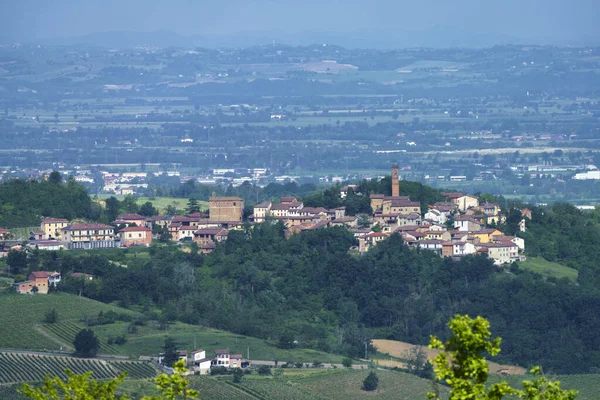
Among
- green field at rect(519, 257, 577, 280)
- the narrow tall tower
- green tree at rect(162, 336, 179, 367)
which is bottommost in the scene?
green tree at rect(162, 336, 179, 367)

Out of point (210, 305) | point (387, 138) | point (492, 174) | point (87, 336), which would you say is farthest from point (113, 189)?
point (87, 336)

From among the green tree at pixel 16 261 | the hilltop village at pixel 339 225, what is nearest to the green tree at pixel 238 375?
the green tree at pixel 16 261

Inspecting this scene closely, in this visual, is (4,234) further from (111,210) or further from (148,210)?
(148,210)

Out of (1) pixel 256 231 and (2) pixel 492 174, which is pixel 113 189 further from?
(1) pixel 256 231

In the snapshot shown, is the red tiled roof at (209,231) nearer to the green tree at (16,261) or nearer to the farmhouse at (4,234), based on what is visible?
the farmhouse at (4,234)

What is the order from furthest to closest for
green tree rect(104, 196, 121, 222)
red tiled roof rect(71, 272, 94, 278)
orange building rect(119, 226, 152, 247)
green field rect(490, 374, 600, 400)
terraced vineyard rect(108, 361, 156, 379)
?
green tree rect(104, 196, 121, 222), orange building rect(119, 226, 152, 247), red tiled roof rect(71, 272, 94, 278), green field rect(490, 374, 600, 400), terraced vineyard rect(108, 361, 156, 379)

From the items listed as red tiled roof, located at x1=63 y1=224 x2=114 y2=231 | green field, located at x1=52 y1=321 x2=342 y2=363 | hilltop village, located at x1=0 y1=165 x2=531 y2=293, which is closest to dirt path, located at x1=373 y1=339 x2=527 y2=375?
green field, located at x1=52 y1=321 x2=342 y2=363

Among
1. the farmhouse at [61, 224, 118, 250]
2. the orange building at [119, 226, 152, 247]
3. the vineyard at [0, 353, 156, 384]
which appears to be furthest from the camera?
the orange building at [119, 226, 152, 247]

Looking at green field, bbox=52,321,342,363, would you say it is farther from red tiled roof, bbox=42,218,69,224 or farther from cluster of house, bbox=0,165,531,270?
red tiled roof, bbox=42,218,69,224
